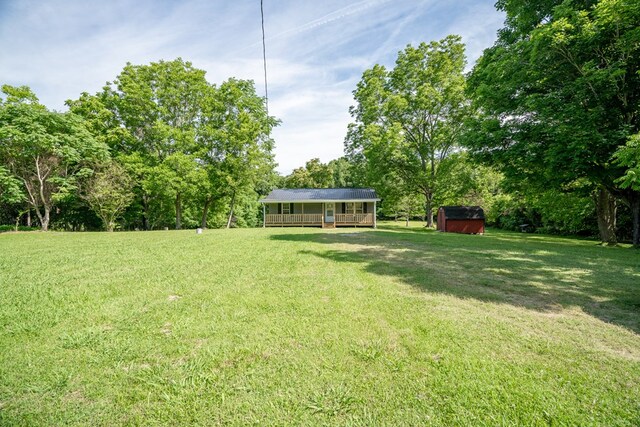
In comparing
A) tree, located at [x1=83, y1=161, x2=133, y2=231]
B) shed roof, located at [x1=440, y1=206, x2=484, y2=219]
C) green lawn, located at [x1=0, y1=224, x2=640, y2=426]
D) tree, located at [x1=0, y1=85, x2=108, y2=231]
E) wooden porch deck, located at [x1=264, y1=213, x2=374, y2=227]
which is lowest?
green lawn, located at [x1=0, y1=224, x2=640, y2=426]

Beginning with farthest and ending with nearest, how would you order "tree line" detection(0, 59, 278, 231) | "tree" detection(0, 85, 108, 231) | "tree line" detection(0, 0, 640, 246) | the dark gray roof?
the dark gray roof, "tree line" detection(0, 59, 278, 231), "tree" detection(0, 85, 108, 231), "tree line" detection(0, 0, 640, 246)

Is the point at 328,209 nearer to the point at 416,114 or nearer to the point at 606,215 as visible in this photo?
the point at 416,114

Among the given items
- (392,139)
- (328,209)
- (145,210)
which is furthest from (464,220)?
(145,210)

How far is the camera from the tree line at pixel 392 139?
10141mm

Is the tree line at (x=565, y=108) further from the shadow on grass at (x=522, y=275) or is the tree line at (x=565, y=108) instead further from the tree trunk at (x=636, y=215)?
the shadow on grass at (x=522, y=275)

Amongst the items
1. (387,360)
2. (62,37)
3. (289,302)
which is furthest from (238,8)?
(387,360)

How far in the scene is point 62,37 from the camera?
28.6 feet

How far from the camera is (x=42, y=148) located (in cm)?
1709

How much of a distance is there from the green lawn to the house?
56.3 ft

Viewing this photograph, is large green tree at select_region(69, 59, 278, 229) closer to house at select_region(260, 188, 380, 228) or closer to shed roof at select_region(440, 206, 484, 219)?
house at select_region(260, 188, 380, 228)

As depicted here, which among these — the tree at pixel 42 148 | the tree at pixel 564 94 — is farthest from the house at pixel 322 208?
the tree at pixel 42 148

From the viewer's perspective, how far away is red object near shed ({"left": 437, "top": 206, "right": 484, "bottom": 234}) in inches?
723

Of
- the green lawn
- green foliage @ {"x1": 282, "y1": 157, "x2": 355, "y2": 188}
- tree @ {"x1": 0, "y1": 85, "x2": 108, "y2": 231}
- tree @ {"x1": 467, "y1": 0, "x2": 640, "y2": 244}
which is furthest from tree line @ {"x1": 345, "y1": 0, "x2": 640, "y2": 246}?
green foliage @ {"x1": 282, "y1": 157, "x2": 355, "y2": 188}

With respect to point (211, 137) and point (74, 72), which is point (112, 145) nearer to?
point (211, 137)
